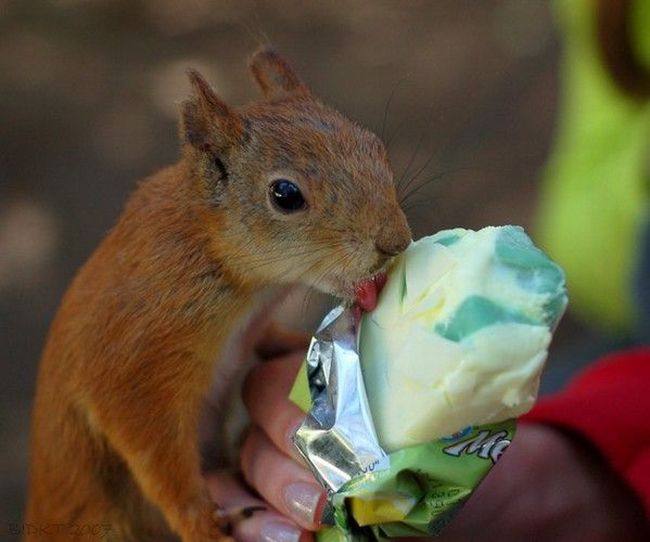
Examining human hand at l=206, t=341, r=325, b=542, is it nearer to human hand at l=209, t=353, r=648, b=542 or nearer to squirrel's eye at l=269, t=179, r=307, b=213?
human hand at l=209, t=353, r=648, b=542

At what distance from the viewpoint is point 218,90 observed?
346 cm

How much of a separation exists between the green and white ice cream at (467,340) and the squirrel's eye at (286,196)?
0.19m

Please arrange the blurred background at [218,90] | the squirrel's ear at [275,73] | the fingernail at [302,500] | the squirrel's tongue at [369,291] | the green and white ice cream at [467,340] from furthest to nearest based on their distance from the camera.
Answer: the blurred background at [218,90] → the squirrel's ear at [275,73] → the fingernail at [302,500] → the squirrel's tongue at [369,291] → the green and white ice cream at [467,340]

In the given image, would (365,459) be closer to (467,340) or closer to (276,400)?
(467,340)

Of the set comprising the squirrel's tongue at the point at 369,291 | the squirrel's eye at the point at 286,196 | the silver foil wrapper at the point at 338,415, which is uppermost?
the squirrel's eye at the point at 286,196

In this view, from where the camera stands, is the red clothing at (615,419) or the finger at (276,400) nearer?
the finger at (276,400)

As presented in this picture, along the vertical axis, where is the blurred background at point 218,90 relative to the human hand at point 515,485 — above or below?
above

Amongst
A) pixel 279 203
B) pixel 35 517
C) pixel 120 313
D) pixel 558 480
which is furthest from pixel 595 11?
pixel 35 517

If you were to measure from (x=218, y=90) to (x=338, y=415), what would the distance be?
2.64 m

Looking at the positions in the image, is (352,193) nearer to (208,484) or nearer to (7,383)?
(208,484)

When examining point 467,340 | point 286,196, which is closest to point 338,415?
point 467,340

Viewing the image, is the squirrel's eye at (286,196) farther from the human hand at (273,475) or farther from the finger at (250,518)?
the finger at (250,518)

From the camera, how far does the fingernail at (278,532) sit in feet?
3.81

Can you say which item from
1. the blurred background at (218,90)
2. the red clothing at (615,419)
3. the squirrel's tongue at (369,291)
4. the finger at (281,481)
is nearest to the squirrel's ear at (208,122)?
the squirrel's tongue at (369,291)
